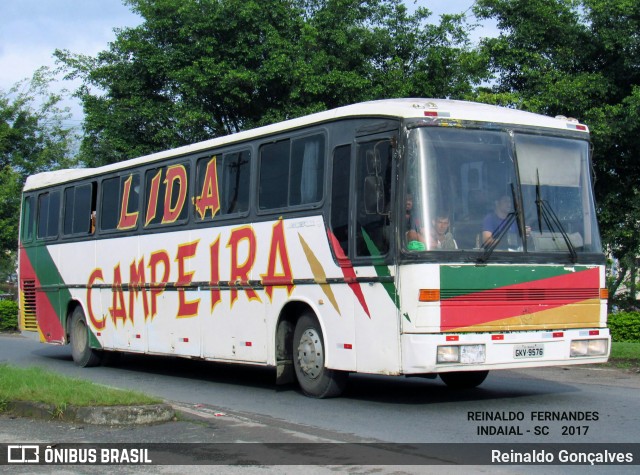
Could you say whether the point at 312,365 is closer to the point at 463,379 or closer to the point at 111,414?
the point at 463,379

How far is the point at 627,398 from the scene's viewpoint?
37.2 feet

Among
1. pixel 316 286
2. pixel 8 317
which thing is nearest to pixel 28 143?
pixel 8 317

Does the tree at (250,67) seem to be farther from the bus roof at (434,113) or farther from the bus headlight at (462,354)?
the bus headlight at (462,354)

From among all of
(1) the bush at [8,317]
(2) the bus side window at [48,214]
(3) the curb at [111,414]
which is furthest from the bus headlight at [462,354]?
(1) the bush at [8,317]

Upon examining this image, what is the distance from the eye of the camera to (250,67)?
26.3m

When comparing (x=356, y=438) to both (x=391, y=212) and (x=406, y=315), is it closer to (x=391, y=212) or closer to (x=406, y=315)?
(x=406, y=315)

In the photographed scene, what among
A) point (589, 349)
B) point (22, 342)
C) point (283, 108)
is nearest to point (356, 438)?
point (589, 349)

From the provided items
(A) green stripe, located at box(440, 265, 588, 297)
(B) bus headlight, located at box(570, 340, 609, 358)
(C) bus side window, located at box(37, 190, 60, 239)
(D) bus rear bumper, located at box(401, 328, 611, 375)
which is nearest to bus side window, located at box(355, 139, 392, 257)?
(A) green stripe, located at box(440, 265, 588, 297)

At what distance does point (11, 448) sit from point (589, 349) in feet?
20.8

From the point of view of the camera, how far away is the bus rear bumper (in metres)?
9.79

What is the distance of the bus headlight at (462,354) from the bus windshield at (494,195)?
1051mm

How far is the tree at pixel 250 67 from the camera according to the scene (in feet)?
81.9

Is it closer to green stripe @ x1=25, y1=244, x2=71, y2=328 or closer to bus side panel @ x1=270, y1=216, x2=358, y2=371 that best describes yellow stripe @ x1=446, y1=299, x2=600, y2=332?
bus side panel @ x1=270, y1=216, x2=358, y2=371

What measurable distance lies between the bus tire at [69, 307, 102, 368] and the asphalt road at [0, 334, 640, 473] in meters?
1.80
